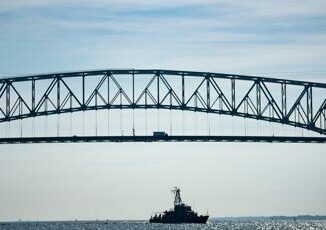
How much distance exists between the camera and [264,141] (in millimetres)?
116250

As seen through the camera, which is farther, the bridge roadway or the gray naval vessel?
the gray naval vessel

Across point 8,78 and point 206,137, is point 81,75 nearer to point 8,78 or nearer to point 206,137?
point 8,78

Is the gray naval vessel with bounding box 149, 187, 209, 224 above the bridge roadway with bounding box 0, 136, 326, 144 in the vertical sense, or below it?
below

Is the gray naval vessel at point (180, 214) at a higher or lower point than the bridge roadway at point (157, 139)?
lower

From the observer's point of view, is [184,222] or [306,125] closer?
[306,125]

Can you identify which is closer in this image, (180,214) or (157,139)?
(157,139)

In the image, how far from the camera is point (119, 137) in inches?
4469

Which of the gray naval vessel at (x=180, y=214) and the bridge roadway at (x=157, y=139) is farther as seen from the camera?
the gray naval vessel at (x=180, y=214)

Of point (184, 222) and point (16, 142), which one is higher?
point (16, 142)

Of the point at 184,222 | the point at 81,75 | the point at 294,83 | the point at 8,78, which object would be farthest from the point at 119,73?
the point at 184,222

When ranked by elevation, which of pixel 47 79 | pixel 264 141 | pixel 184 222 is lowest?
pixel 184 222

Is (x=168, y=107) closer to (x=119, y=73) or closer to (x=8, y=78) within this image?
(x=119, y=73)

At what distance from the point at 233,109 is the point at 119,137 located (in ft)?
46.7

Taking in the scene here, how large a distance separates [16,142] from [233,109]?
2652 centimetres
